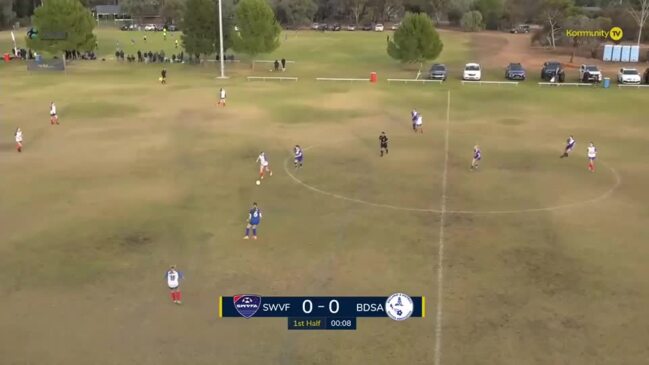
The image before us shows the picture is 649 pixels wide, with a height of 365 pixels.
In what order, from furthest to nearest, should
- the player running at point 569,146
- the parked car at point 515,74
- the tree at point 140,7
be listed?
the tree at point 140,7 → the parked car at point 515,74 → the player running at point 569,146

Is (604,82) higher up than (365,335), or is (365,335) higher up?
(604,82)

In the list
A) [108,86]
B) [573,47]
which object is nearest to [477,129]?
[108,86]

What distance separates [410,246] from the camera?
70.4 feet

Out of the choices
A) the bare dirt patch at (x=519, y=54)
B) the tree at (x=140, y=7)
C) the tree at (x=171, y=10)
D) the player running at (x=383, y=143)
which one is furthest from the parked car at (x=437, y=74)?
the tree at (x=140, y=7)

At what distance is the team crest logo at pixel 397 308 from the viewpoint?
16.5m

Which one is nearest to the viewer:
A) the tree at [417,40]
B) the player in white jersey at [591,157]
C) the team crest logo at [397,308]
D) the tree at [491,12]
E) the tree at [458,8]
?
the team crest logo at [397,308]

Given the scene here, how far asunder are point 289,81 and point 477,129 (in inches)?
988

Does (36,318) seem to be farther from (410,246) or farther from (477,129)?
(477,129)

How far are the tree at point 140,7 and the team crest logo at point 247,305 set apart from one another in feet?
425

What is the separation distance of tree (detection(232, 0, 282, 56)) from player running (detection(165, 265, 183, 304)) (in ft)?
166

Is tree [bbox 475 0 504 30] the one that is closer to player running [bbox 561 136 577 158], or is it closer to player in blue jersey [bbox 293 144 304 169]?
player running [bbox 561 136 577 158]

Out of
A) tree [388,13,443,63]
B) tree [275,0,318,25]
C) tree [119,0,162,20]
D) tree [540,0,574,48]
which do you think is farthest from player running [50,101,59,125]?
tree [119,0,162,20]

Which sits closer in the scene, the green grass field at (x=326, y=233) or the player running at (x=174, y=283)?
the green grass field at (x=326, y=233)

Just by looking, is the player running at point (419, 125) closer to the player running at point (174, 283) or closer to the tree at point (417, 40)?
the player running at point (174, 283)
